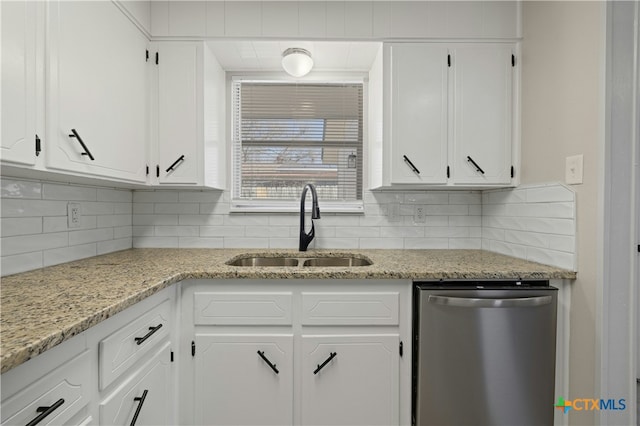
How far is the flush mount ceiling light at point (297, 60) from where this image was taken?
69.3 inches

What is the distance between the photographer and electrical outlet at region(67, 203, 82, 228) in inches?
58.9

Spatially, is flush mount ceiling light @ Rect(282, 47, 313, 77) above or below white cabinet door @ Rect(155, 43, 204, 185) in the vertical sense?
above

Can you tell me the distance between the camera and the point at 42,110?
1034mm

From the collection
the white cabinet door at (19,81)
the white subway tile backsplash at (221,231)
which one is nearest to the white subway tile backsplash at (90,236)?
the white subway tile backsplash at (221,231)

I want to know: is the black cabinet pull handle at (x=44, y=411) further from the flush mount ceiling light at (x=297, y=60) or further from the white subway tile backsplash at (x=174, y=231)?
the flush mount ceiling light at (x=297, y=60)

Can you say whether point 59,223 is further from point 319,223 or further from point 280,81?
point 280,81

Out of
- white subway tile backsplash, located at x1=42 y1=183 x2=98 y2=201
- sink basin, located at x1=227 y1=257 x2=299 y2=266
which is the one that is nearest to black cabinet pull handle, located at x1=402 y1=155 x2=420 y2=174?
sink basin, located at x1=227 y1=257 x2=299 y2=266

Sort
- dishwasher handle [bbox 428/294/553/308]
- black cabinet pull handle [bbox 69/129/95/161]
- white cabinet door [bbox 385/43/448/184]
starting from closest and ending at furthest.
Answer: black cabinet pull handle [bbox 69/129/95/161] → dishwasher handle [bbox 428/294/553/308] → white cabinet door [bbox 385/43/448/184]

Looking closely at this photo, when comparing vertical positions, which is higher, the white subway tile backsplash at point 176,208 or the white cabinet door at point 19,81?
the white cabinet door at point 19,81

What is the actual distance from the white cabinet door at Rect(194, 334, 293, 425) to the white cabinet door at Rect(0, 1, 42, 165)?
37.8 inches

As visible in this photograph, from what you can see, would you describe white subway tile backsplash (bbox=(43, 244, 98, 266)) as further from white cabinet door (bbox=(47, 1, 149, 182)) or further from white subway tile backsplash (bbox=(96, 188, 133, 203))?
white cabinet door (bbox=(47, 1, 149, 182))

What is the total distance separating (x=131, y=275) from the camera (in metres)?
1.23

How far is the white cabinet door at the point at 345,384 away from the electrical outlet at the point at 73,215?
1309mm

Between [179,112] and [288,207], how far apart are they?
872mm
